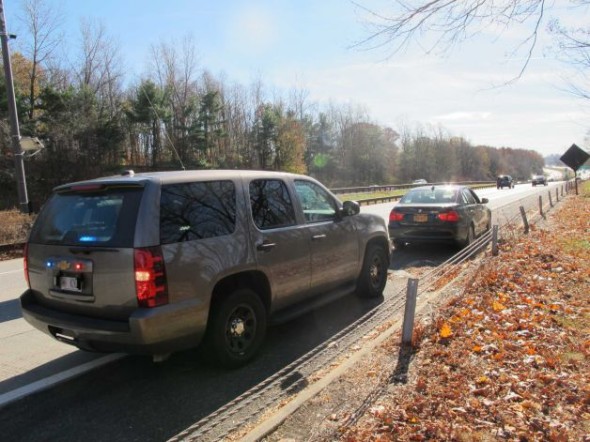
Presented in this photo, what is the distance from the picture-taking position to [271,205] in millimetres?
4887

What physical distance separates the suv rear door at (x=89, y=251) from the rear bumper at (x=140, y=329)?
0.31ft

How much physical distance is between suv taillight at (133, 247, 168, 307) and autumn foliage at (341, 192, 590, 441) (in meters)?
1.71

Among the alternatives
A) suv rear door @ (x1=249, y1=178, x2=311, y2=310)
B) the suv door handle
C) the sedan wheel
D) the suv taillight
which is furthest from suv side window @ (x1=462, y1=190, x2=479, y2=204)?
the suv taillight

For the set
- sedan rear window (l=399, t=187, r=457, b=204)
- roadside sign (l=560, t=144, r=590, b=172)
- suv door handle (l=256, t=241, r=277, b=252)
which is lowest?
suv door handle (l=256, t=241, r=277, b=252)

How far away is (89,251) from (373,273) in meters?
4.05

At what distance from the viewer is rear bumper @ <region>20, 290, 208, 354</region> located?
3.55 metres

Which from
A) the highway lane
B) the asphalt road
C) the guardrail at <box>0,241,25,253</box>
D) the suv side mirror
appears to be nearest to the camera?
the asphalt road

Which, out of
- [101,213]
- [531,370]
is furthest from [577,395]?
[101,213]

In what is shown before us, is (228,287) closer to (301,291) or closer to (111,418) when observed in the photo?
(301,291)

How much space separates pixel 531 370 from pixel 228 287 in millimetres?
2651

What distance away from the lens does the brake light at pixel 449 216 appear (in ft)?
33.4

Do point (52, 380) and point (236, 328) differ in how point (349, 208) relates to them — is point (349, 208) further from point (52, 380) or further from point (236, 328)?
point (52, 380)

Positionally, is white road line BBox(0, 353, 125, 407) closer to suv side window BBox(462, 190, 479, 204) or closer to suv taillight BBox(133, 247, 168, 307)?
suv taillight BBox(133, 247, 168, 307)

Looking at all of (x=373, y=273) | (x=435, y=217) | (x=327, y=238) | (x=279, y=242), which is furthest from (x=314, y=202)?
(x=435, y=217)
